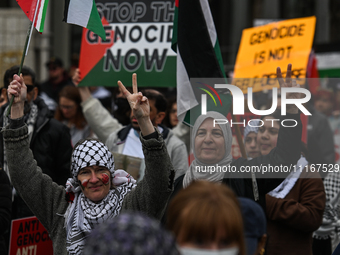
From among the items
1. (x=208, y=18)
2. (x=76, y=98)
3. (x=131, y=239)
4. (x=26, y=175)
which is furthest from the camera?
(x=76, y=98)

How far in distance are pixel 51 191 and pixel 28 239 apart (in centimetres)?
92

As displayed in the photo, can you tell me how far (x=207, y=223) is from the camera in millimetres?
1778

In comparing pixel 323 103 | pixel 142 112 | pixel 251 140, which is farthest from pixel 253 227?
pixel 323 103

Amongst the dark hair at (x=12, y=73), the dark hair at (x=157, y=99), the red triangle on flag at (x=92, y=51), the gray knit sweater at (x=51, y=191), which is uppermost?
the red triangle on flag at (x=92, y=51)

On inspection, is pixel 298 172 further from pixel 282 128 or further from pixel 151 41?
pixel 151 41

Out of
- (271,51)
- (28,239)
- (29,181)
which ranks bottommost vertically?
(28,239)

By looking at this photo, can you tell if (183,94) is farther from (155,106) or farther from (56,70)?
(56,70)

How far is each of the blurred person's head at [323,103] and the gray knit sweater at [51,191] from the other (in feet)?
20.5

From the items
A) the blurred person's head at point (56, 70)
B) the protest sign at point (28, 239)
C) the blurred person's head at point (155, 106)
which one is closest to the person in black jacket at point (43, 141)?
the protest sign at point (28, 239)

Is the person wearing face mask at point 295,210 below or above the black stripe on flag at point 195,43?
below

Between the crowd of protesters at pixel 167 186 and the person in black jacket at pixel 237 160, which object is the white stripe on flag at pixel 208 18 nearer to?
the crowd of protesters at pixel 167 186

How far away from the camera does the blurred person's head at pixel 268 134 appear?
420cm

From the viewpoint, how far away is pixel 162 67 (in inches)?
207

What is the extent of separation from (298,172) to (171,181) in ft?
3.83
